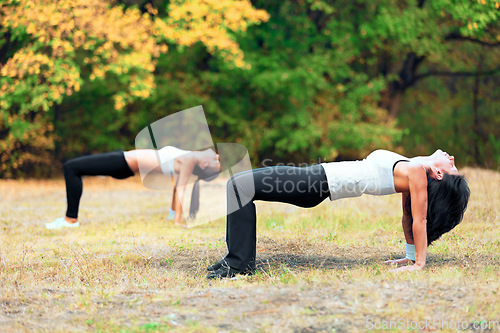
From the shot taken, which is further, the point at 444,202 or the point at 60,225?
the point at 60,225

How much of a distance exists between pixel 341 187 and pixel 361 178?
0.19 meters

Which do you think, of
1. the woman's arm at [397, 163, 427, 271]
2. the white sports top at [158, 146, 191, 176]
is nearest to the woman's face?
the woman's arm at [397, 163, 427, 271]

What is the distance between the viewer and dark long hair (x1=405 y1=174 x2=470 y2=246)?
494 cm

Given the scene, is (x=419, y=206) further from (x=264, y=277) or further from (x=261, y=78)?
(x=261, y=78)

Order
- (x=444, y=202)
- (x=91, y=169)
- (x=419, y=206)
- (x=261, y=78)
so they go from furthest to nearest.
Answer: (x=261, y=78) < (x=91, y=169) < (x=444, y=202) < (x=419, y=206)

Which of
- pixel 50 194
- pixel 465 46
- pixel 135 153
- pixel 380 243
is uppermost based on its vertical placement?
pixel 465 46

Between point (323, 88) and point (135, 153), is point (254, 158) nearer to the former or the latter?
point (323, 88)

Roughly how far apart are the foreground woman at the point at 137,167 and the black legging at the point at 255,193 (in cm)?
299

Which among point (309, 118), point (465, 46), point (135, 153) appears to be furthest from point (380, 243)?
point (465, 46)

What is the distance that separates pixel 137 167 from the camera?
769 cm

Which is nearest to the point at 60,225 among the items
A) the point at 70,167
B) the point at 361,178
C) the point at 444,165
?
the point at 70,167

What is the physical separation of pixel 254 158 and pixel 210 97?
93.4 inches

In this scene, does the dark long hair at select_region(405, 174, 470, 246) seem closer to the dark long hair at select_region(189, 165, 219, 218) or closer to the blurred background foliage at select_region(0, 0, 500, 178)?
the dark long hair at select_region(189, 165, 219, 218)

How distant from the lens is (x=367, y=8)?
1703 centimetres
